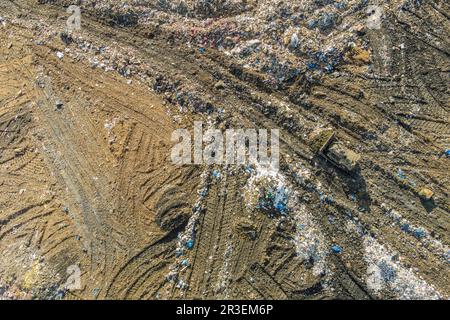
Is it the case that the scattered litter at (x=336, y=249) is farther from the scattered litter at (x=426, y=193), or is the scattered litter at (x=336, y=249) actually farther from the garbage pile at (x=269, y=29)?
the garbage pile at (x=269, y=29)

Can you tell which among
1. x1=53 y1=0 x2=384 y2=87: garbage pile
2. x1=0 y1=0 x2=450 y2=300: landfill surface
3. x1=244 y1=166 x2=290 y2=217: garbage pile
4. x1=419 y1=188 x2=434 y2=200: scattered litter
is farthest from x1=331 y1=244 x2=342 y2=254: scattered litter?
x1=53 y1=0 x2=384 y2=87: garbage pile

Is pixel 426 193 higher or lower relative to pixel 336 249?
higher

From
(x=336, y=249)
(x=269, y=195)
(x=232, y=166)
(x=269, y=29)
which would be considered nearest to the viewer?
(x=336, y=249)

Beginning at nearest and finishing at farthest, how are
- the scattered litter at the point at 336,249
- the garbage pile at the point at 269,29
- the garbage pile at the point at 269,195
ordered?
the scattered litter at the point at 336,249 → the garbage pile at the point at 269,195 → the garbage pile at the point at 269,29

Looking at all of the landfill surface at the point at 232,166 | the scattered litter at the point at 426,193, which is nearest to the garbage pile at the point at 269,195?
the landfill surface at the point at 232,166

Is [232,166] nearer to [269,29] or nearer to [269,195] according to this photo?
[269,195]

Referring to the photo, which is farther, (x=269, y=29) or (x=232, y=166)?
(x=269, y=29)

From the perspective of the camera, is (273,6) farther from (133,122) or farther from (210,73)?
(133,122)

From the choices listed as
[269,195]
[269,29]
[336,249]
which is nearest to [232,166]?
[269,195]

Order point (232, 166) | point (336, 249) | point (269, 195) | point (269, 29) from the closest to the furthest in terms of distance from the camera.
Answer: point (336, 249) → point (269, 195) → point (232, 166) → point (269, 29)
